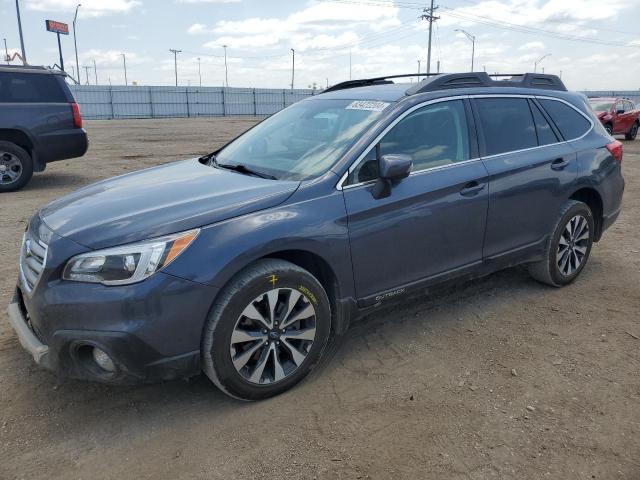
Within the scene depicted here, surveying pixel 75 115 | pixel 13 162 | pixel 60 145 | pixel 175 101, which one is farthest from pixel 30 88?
pixel 175 101

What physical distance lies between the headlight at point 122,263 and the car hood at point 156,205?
0.05 meters

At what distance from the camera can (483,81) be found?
4.11m

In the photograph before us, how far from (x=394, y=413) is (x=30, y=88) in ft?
28.3

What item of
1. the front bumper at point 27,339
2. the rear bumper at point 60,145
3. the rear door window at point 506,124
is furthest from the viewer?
the rear bumper at point 60,145

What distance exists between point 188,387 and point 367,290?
48.1 inches

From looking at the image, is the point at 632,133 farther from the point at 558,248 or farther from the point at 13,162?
the point at 13,162

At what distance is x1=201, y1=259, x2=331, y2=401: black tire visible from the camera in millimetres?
2719

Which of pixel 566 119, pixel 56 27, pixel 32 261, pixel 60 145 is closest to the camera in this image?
pixel 32 261

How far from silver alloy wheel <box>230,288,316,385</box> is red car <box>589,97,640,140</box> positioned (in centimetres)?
2006

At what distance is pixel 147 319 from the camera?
2541 mm

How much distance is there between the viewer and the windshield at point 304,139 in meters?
3.35

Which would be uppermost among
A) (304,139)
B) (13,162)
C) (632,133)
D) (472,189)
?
(304,139)

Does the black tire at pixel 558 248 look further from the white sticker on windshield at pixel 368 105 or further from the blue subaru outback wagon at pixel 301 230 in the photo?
the white sticker on windshield at pixel 368 105

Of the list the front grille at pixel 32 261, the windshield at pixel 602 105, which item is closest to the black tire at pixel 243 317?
the front grille at pixel 32 261
